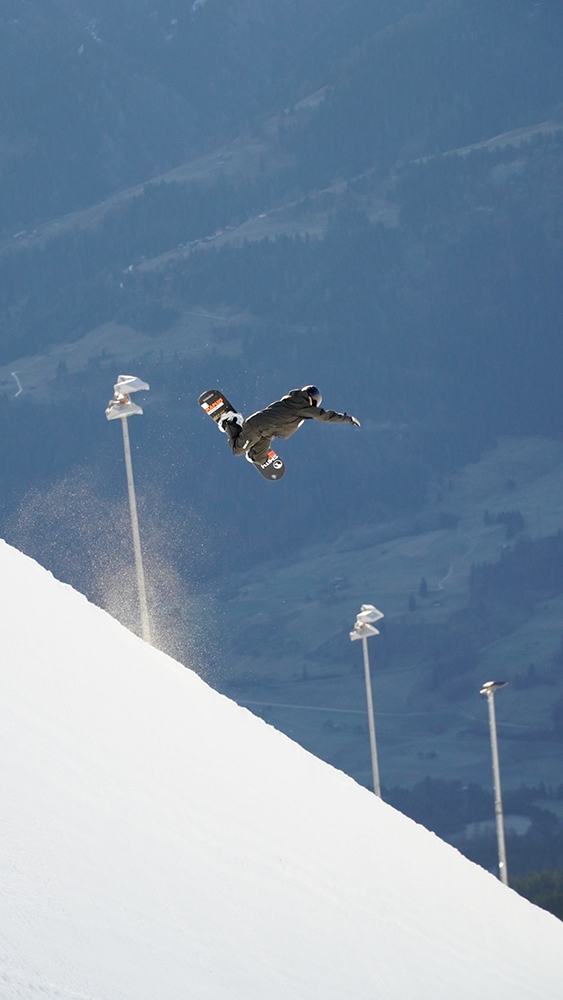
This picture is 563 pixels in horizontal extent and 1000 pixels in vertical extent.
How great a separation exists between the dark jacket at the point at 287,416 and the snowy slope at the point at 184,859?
2.55 m

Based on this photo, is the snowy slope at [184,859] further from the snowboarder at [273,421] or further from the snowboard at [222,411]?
the snowboard at [222,411]

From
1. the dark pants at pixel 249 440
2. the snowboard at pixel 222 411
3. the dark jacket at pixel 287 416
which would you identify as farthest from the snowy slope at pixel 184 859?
the snowboard at pixel 222 411

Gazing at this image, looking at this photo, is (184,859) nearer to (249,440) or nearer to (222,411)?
(249,440)

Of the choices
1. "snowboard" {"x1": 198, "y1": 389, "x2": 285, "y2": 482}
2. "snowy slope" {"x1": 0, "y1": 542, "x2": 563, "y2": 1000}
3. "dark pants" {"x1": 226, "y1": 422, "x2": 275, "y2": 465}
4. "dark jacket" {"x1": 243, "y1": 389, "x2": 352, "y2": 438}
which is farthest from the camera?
"snowboard" {"x1": 198, "y1": 389, "x2": 285, "y2": 482}

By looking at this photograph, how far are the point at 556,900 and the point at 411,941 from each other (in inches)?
2958

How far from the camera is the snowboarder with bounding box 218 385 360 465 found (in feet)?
41.4

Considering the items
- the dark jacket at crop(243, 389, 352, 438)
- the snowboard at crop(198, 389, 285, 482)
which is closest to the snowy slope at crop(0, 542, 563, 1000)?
the dark jacket at crop(243, 389, 352, 438)

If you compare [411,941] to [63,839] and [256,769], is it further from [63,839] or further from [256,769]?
[63,839]

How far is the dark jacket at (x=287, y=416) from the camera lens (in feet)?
41.4

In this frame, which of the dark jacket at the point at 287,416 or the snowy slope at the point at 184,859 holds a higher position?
the dark jacket at the point at 287,416

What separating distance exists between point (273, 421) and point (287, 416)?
0.18 metres

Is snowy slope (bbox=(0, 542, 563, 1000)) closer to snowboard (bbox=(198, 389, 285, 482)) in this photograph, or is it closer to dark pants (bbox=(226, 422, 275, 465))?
dark pants (bbox=(226, 422, 275, 465))

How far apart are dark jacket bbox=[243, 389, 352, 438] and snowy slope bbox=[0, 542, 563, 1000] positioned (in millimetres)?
2554

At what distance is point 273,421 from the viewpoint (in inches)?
514
